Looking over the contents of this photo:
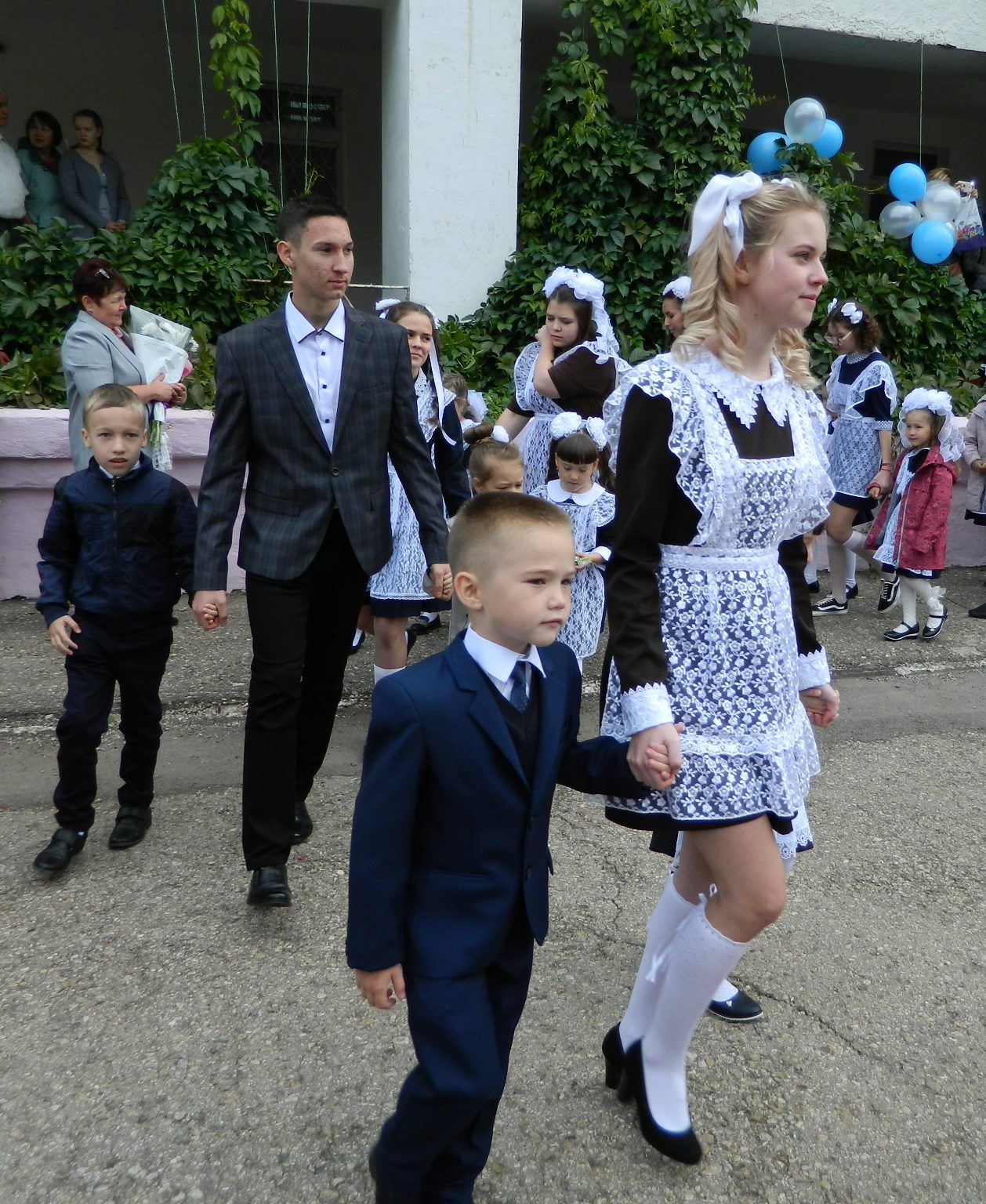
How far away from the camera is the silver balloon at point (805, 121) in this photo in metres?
9.34

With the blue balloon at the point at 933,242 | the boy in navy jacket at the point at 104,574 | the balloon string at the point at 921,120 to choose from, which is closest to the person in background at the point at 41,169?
the boy in navy jacket at the point at 104,574

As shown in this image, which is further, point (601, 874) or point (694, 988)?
point (601, 874)

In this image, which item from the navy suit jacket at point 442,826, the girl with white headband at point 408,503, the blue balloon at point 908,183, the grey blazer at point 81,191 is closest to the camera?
the navy suit jacket at point 442,826

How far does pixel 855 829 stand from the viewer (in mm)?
3951

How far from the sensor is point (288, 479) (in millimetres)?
3209

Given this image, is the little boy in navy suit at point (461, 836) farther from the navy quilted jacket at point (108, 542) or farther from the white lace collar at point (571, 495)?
the white lace collar at point (571, 495)

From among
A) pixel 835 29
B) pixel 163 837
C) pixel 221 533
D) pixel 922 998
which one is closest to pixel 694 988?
pixel 922 998

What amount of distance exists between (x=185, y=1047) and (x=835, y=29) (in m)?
10.2

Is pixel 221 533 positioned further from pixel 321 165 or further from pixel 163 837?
pixel 321 165

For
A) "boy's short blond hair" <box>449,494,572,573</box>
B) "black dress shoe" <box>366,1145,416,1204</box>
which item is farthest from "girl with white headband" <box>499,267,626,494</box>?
"black dress shoe" <box>366,1145,416,1204</box>

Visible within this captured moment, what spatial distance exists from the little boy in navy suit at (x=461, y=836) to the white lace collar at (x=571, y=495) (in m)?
2.70

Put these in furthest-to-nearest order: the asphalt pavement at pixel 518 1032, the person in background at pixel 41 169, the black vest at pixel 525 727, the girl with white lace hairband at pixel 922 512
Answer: the person in background at pixel 41 169, the girl with white lace hairband at pixel 922 512, the asphalt pavement at pixel 518 1032, the black vest at pixel 525 727

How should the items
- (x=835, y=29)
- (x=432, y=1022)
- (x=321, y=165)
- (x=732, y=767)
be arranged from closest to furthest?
(x=432, y=1022), (x=732, y=767), (x=835, y=29), (x=321, y=165)

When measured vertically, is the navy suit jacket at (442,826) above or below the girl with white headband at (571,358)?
below
